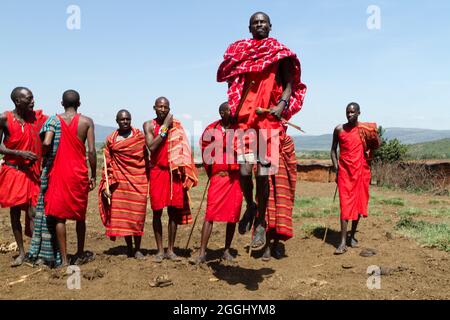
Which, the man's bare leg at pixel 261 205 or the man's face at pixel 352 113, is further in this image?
the man's face at pixel 352 113

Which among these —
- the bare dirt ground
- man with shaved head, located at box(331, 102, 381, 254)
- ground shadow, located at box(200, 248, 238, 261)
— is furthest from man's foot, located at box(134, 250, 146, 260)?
man with shaved head, located at box(331, 102, 381, 254)

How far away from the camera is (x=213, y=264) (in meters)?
6.16

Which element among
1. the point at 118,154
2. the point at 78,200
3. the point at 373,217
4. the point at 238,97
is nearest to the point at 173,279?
the point at 78,200

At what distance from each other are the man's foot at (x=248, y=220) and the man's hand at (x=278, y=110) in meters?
0.99

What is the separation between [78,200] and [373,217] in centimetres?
633

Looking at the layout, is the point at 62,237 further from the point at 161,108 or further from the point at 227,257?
the point at 227,257

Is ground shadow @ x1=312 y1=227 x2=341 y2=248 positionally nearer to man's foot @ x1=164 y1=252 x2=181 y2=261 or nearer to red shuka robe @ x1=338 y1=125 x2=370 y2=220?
red shuka robe @ x1=338 y1=125 x2=370 y2=220

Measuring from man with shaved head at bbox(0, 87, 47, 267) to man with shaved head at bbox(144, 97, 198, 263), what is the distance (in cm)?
144

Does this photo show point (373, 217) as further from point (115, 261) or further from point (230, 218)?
point (115, 261)

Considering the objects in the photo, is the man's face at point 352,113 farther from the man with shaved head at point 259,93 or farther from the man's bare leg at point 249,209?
the man's bare leg at point 249,209

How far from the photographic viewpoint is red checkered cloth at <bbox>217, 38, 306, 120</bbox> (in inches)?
168

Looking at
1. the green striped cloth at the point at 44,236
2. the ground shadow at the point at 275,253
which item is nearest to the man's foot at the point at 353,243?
the ground shadow at the point at 275,253

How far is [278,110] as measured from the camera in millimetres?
4223

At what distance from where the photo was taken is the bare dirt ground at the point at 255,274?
4.83 meters
